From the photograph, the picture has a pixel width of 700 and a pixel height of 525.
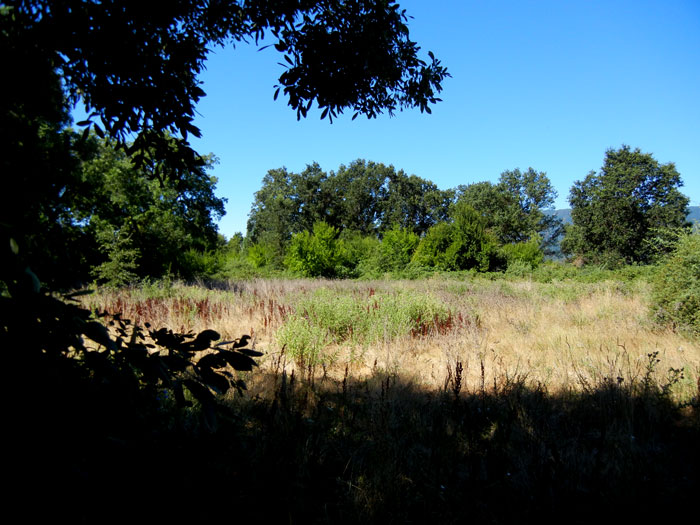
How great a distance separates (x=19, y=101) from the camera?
3.77ft

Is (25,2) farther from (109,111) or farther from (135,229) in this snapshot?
(135,229)

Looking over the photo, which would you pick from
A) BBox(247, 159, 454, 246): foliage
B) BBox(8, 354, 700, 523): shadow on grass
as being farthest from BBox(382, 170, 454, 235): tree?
BBox(8, 354, 700, 523): shadow on grass

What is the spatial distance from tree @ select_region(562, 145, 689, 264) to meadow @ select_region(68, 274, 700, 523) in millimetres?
25520

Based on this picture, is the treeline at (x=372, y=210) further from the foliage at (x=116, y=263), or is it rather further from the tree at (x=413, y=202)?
the foliage at (x=116, y=263)

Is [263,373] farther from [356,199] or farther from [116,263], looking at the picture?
[356,199]

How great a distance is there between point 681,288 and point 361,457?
683cm

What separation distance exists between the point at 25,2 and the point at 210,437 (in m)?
1.94

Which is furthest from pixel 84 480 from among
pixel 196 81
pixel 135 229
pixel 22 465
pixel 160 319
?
pixel 160 319

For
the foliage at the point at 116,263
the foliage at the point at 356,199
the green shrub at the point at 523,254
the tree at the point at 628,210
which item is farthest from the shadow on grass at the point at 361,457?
the foliage at the point at 356,199

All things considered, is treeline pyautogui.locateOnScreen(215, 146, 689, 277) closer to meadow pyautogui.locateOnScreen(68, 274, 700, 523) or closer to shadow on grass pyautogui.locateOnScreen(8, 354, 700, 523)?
meadow pyautogui.locateOnScreen(68, 274, 700, 523)

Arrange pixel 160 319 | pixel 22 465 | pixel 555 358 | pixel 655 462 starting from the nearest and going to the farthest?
pixel 22 465
pixel 655 462
pixel 555 358
pixel 160 319

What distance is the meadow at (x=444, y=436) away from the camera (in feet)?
6.29

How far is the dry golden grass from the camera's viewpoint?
4344mm

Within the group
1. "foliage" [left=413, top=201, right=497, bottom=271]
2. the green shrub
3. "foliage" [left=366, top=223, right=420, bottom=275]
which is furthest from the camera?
the green shrub
